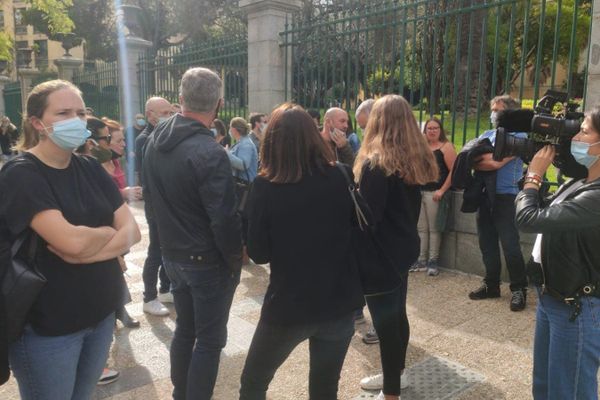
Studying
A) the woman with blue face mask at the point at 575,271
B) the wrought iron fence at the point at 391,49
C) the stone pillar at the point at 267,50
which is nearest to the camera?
the woman with blue face mask at the point at 575,271

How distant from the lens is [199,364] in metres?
2.52

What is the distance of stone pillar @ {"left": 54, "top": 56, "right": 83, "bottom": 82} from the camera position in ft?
47.2

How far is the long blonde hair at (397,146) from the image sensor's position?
107 inches

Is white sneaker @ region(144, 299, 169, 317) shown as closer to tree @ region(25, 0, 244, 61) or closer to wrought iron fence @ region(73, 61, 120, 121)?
wrought iron fence @ region(73, 61, 120, 121)

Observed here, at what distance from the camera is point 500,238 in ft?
14.9

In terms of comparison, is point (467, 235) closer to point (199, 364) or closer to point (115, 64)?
point (199, 364)

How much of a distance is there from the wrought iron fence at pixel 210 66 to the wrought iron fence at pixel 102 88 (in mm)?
1723

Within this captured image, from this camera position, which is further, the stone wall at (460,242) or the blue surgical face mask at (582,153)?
the stone wall at (460,242)

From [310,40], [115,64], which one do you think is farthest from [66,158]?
[115,64]

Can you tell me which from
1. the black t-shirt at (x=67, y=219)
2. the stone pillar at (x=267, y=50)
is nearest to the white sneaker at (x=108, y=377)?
the black t-shirt at (x=67, y=219)

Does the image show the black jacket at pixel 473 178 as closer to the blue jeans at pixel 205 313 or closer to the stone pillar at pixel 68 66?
the blue jeans at pixel 205 313

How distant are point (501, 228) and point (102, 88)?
1164cm

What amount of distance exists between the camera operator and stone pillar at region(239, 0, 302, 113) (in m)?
3.74

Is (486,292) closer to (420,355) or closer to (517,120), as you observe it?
(420,355)
